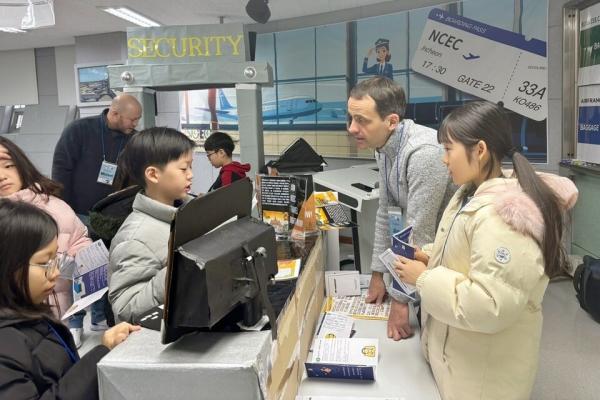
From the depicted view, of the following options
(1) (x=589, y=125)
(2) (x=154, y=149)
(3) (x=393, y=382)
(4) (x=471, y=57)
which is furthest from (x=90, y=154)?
(1) (x=589, y=125)

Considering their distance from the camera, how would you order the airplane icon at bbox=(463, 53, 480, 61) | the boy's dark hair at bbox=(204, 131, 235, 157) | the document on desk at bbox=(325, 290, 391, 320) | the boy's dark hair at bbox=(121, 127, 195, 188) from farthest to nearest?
the airplane icon at bbox=(463, 53, 480, 61), the boy's dark hair at bbox=(204, 131, 235, 157), the document on desk at bbox=(325, 290, 391, 320), the boy's dark hair at bbox=(121, 127, 195, 188)

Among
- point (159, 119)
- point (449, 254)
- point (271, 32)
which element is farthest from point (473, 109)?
point (159, 119)

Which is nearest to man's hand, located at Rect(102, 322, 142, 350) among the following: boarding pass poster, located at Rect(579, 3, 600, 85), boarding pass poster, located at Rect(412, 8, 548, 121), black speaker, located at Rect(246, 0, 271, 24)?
black speaker, located at Rect(246, 0, 271, 24)

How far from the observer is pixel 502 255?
3.41 ft

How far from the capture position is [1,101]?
6.96 m

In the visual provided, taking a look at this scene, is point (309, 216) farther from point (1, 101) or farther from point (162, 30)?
point (1, 101)

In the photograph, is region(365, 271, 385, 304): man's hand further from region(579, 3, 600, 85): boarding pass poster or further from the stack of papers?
region(579, 3, 600, 85): boarding pass poster

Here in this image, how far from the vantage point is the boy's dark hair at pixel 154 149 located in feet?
4.34

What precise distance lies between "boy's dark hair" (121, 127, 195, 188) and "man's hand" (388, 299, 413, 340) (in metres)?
0.82

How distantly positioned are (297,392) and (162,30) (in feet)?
8.23

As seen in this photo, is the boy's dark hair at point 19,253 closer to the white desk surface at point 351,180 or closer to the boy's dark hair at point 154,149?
the boy's dark hair at point 154,149

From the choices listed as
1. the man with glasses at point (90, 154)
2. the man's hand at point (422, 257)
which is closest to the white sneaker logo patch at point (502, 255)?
the man's hand at point (422, 257)

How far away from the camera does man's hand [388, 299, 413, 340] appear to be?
4.98ft

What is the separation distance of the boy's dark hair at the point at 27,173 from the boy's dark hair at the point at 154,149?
2.80 ft
